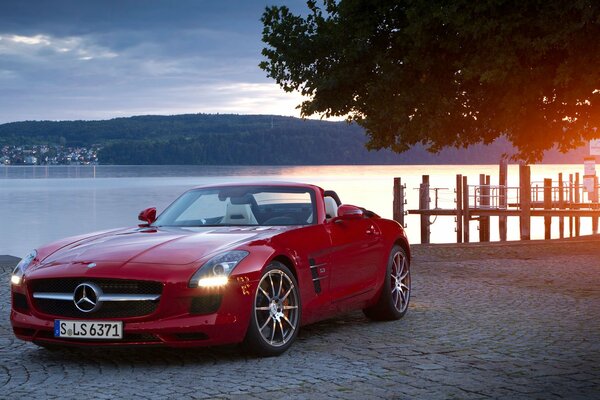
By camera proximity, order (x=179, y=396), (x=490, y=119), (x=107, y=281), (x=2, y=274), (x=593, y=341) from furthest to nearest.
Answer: (x=490, y=119), (x=2, y=274), (x=593, y=341), (x=107, y=281), (x=179, y=396)

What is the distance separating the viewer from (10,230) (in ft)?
179

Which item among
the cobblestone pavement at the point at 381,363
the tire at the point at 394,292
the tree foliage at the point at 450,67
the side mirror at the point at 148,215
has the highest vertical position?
the tree foliage at the point at 450,67

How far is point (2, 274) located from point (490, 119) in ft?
49.5

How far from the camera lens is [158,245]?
823cm

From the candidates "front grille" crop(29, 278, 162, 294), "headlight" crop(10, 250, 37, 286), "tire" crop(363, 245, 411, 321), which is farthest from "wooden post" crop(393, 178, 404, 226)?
"front grille" crop(29, 278, 162, 294)

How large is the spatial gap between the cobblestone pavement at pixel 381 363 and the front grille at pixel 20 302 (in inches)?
17.7

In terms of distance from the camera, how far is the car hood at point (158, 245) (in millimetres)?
7906

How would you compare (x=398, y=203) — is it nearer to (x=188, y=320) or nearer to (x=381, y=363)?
(x=381, y=363)

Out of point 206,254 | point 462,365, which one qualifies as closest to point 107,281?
point 206,254

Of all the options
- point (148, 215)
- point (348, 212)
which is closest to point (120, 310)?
point (148, 215)

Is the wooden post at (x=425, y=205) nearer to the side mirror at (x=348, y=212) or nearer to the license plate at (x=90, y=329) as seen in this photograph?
the side mirror at (x=348, y=212)

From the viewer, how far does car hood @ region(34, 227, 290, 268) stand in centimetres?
791

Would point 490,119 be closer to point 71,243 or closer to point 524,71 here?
point 524,71

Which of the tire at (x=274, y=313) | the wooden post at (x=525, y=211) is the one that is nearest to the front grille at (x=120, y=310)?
the tire at (x=274, y=313)
